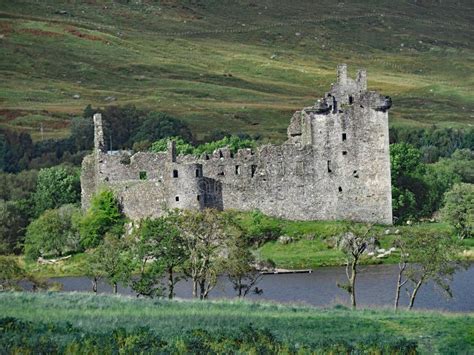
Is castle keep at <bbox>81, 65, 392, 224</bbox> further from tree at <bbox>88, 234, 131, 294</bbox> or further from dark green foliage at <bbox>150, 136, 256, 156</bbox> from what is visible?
tree at <bbox>88, 234, 131, 294</bbox>

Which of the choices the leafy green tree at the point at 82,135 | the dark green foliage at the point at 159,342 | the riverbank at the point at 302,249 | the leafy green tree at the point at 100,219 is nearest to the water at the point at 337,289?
the riverbank at the point at 302,249

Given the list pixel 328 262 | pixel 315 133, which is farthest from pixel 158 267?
pixel 315 133

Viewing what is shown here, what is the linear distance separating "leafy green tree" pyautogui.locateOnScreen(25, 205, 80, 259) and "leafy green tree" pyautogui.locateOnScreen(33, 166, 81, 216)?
8242mm

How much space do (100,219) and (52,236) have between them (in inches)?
163

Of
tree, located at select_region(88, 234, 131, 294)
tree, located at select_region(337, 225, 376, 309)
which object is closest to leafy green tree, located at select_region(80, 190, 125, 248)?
tree, located at select_region(337, 225, 376, 309)

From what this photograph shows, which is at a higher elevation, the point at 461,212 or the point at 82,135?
the point at 82,135

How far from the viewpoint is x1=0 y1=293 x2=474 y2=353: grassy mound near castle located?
109 feet

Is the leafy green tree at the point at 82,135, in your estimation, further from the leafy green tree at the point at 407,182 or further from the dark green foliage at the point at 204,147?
the leafy green tree at the point at 407,182

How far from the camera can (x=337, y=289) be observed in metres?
64.4

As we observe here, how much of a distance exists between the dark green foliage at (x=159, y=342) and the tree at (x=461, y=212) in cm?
4643

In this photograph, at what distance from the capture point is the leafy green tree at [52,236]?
8162cm

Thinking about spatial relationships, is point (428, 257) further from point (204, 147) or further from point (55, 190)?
point (55, 190)

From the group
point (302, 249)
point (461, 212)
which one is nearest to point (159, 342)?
point (302, 249)

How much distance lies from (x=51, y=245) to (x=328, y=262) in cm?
1711
